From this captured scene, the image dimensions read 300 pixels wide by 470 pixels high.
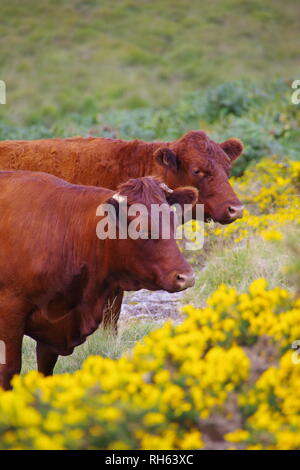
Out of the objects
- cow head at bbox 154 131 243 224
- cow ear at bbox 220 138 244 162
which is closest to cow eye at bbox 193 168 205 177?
cow head at bbox 154 131 243 224

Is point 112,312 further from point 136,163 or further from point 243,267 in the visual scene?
point 243,267

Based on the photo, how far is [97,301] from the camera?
470 cm

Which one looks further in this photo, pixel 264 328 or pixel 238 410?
pixel 264 328

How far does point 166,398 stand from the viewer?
3.40m

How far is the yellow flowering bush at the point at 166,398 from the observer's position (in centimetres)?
321

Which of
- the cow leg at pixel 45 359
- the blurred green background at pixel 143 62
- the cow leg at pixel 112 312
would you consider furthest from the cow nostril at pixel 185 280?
the blurred green background at pixel 143 62

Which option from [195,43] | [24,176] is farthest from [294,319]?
[195,43]

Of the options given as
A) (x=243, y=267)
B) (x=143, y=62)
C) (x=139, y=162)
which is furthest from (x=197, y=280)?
(x=143, y=62)

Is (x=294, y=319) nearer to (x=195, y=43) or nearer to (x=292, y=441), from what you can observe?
(x=292, y=441)

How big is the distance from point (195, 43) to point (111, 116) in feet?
34.2

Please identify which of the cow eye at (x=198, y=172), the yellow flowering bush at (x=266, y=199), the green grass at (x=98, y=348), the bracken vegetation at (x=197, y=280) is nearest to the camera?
the bracken vegetation at (x=197, y=280)

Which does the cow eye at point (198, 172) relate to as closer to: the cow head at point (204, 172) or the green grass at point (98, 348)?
the cow head at point (204, 172)

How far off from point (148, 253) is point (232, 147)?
2662 millimetres

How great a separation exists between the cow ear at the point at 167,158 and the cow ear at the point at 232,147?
68cm
